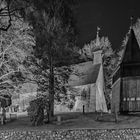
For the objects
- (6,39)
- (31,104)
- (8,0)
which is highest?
(8,0)

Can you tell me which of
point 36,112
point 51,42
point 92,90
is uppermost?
point 51,42

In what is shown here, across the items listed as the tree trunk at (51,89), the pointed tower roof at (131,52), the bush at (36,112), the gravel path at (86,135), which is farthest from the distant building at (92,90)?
the gravel path at (86,135)

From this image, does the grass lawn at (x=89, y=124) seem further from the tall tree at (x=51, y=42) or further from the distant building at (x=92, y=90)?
the distant building at (x=92, y=90)

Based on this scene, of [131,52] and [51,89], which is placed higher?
[131,52]

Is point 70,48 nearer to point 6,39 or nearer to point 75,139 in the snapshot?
point 6,39

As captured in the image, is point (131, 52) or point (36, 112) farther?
point (131, 52)

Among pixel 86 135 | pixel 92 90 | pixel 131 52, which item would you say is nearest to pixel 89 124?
pixel 86 135

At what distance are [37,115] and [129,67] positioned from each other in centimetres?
1135

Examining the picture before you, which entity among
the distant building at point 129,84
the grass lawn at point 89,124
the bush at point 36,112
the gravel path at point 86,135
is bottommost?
the gravel path at point 86,135

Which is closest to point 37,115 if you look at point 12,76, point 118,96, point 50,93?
point 50,93

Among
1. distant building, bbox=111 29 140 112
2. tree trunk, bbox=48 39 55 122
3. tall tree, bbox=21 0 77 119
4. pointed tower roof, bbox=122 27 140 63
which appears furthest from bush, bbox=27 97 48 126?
pointed tower roof, bbox=122 27 140 63

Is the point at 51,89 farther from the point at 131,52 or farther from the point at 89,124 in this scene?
the point at 131,52

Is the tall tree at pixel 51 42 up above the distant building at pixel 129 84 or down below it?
above

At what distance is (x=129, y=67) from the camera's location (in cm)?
2584
